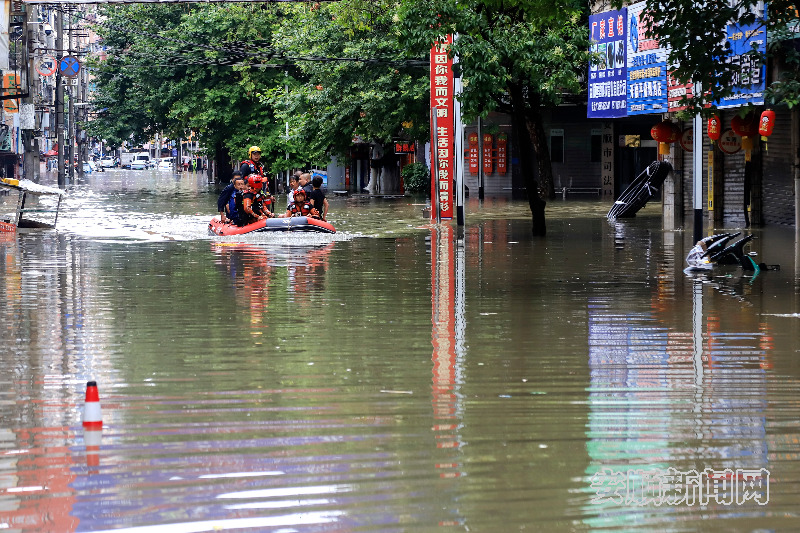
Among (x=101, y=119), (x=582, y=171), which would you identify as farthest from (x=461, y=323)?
(x=101, y=119)

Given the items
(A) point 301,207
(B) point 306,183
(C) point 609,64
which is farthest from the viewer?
(C) point 609,64

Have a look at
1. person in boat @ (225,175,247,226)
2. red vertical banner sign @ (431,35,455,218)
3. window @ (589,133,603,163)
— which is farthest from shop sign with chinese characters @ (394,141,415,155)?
person in boat @ (225,175,247,226)

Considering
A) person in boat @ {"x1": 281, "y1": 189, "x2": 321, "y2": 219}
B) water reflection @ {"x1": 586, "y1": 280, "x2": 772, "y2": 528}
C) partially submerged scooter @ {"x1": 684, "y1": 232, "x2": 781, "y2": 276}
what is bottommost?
water reflection @ {"x1": 586, "y1": 280, "x2": 772, "y2": 528}

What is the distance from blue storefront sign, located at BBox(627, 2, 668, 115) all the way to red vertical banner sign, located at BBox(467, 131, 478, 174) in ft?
86.4

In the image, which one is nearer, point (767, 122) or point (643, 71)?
point (767, 122)

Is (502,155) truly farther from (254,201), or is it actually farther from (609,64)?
(254,201)

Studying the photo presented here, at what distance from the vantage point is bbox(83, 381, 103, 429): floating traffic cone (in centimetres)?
757

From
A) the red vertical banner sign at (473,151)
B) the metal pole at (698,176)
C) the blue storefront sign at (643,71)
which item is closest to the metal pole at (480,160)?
the red vertical banner sign at (473,151)

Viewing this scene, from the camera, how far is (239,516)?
6180mm

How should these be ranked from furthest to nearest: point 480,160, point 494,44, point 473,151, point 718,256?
1. point 473,151
2. point 480,160
3. point 494,44
4. point 718,256

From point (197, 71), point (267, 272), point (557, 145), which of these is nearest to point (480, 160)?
point (557, 145)

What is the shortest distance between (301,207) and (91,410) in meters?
20.4

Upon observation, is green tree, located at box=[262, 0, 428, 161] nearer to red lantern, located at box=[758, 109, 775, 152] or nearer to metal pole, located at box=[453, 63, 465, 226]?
metal pole, located at box=[453, 63, 465, 226]

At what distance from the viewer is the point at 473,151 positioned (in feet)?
185
